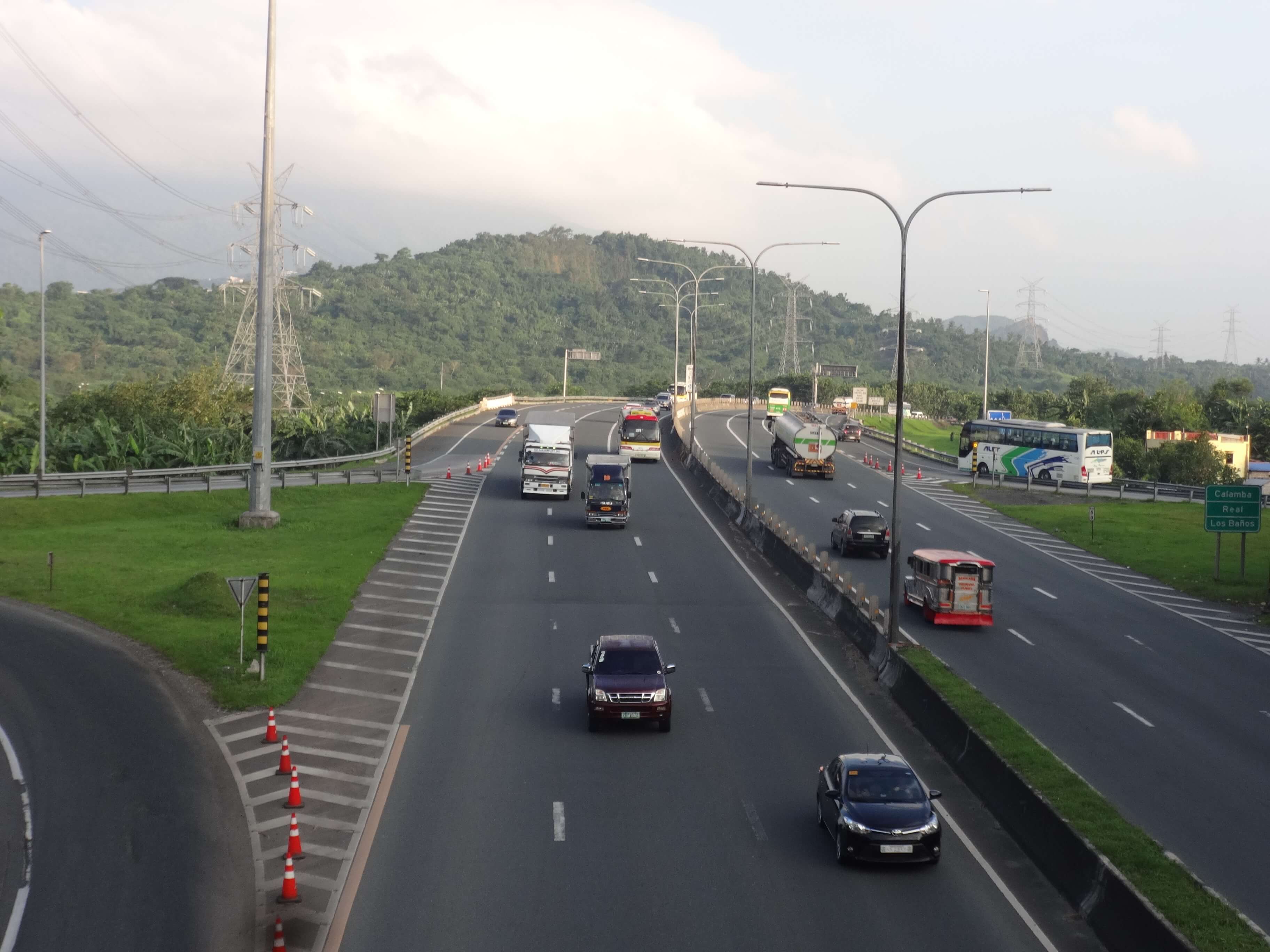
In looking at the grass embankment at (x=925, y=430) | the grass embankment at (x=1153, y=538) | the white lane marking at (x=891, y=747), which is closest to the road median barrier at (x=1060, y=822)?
the white lane marking at (x=891, y=747)

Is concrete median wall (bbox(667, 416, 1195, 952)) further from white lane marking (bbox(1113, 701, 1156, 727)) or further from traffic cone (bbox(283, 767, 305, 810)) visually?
traffic cone (bbox(283, 767, 305, 810))

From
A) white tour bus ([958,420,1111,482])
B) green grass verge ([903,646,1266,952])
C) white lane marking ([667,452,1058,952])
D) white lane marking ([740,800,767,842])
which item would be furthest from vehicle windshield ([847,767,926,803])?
white tour bus ([958,420,1111,482])

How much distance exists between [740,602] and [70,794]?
21.8 meters

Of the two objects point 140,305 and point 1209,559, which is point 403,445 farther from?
point 140,305

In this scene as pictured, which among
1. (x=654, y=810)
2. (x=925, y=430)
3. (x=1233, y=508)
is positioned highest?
(x=925, y=430)

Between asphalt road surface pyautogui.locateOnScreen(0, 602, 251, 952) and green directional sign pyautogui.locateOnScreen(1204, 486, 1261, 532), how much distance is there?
118 ft

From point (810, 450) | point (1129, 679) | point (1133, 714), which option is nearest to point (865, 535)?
point (1129, 679)

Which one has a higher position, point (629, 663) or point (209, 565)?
point (629, 663)

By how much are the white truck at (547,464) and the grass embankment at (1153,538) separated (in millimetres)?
22580

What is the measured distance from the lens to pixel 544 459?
55.7 meters

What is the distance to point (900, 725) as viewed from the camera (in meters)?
25.7

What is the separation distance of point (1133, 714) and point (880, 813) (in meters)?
11.8

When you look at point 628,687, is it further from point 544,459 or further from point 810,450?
point 810,450

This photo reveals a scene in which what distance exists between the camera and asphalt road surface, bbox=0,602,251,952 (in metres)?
15.4
